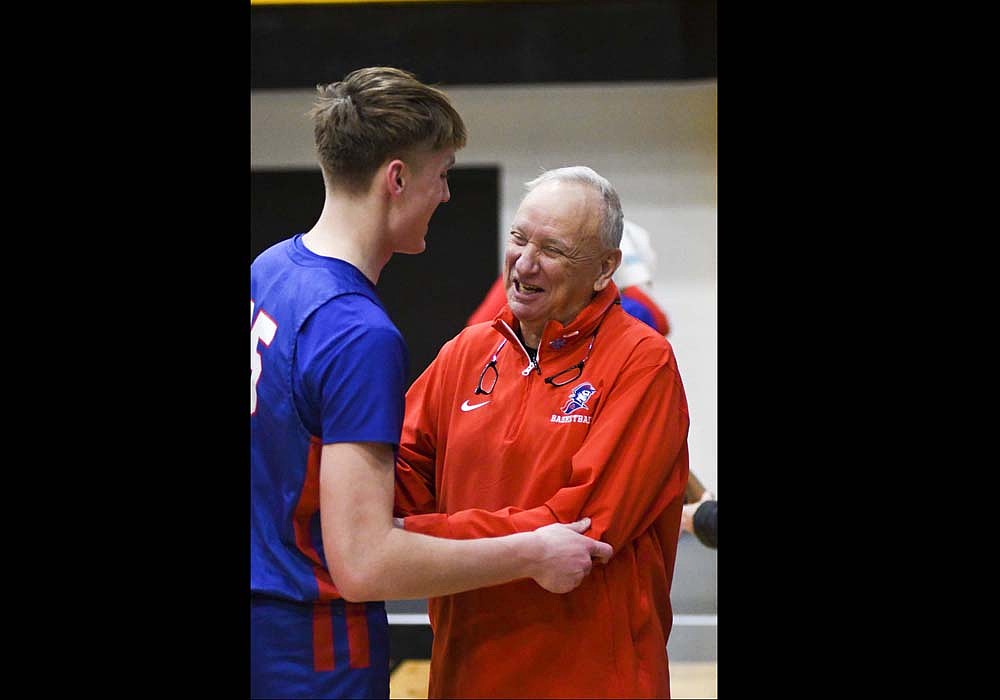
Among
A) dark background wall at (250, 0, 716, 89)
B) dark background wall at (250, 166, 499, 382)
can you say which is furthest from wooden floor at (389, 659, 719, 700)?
dark background wall at (250, 0, 716, 89)

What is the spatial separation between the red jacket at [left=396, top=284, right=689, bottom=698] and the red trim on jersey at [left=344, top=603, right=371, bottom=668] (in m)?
0.16

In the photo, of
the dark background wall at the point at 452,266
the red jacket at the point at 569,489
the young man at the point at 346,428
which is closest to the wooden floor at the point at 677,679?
the red jacket at the point at 569,489

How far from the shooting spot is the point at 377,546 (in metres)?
1.55

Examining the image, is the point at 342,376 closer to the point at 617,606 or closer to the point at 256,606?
the point at 256,606

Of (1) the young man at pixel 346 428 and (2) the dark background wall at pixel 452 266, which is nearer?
(1) the young man at pixel 346 428

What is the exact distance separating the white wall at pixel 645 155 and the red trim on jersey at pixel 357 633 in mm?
4486

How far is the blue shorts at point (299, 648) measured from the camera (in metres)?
1.70

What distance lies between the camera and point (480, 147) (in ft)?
21.4

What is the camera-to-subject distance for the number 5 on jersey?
1660 millimetres

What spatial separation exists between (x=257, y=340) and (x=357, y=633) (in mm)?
486

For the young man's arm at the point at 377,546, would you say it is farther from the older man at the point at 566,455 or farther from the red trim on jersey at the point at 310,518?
the older man at the point at 566,455

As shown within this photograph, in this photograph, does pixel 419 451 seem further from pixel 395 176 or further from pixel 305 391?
pixel 395 176

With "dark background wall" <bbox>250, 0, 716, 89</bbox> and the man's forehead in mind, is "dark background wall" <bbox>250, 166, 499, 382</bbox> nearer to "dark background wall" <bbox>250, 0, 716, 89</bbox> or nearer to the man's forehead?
"dark background wall" <bbox>250, 0, 716, 89</bbox>
